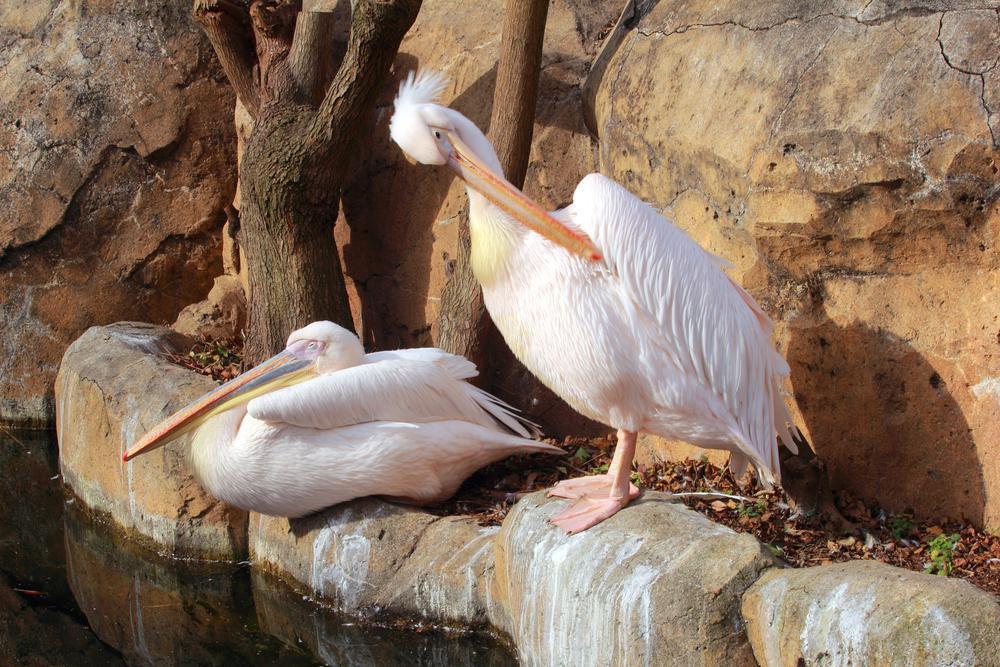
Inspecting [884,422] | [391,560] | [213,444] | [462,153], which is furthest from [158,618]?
[884,422]

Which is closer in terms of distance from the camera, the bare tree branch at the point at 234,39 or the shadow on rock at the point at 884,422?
the shadow on rock at the point at 884,422

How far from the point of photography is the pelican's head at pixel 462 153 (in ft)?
11.9

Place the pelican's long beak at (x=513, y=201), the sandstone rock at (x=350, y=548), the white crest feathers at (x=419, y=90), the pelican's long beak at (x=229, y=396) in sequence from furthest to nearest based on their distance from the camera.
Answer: the pelican's long beak at (x=229, y=396) < the sandstone rock at (x=350, y=548) < the white crest feathers at (x=419, y=90) < the pelican's long beak at (x=513, y=201)

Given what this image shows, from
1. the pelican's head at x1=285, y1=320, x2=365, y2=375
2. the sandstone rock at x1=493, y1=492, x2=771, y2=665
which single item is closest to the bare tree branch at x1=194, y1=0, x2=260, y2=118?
the pelican's head at x1=285, y1=320, x2=365, y2=375

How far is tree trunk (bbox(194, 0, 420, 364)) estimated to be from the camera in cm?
529

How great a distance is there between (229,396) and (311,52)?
1.92m

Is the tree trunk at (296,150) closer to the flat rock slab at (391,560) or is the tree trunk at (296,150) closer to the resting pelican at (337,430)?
the resting pelican at (337,430)

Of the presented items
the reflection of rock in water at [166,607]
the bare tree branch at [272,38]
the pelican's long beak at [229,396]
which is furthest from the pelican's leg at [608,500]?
the bare tree branch at [272,38]

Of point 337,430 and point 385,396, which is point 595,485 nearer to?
point 385,396

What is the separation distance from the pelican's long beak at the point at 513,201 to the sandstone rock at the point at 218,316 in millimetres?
3118

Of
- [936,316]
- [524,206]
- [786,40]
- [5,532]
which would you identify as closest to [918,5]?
[786,40]

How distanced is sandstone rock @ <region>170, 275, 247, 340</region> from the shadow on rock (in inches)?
139

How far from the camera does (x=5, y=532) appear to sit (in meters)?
5.34

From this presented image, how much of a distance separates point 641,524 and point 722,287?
2.79 ft
